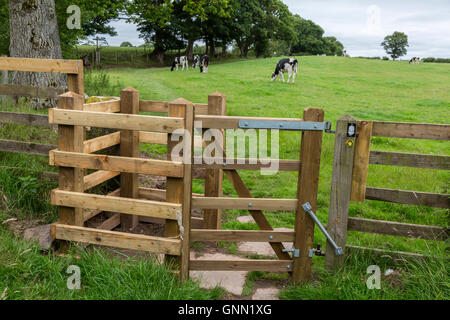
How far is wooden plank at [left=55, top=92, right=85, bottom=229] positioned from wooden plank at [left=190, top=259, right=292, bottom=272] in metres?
1.43

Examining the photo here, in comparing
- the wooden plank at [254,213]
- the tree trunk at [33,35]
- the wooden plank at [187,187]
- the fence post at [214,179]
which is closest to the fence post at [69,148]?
the wooden plank at [187,187]

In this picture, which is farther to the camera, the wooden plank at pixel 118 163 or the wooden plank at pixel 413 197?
the wooden plank at pixel 413 197

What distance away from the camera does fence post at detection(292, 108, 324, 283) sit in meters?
4.25

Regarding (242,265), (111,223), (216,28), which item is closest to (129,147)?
(111,223)

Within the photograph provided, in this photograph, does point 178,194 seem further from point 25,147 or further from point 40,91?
point 40,91

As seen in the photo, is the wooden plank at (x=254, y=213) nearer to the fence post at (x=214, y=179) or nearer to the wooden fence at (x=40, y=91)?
the fence post at (x=214, y=179)

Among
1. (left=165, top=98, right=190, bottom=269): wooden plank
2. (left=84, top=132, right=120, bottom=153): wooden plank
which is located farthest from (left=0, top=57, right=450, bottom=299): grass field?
(left=84, top=132, right=120, bottom=153): wooden plank

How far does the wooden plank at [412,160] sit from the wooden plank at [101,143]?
3.21 m

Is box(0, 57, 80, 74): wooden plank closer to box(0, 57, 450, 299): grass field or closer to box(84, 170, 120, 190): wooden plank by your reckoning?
box(0, 57, 450, 299): grass field

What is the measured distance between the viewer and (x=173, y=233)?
4.29 m

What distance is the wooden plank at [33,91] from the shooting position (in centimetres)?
661

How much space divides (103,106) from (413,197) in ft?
12.1
